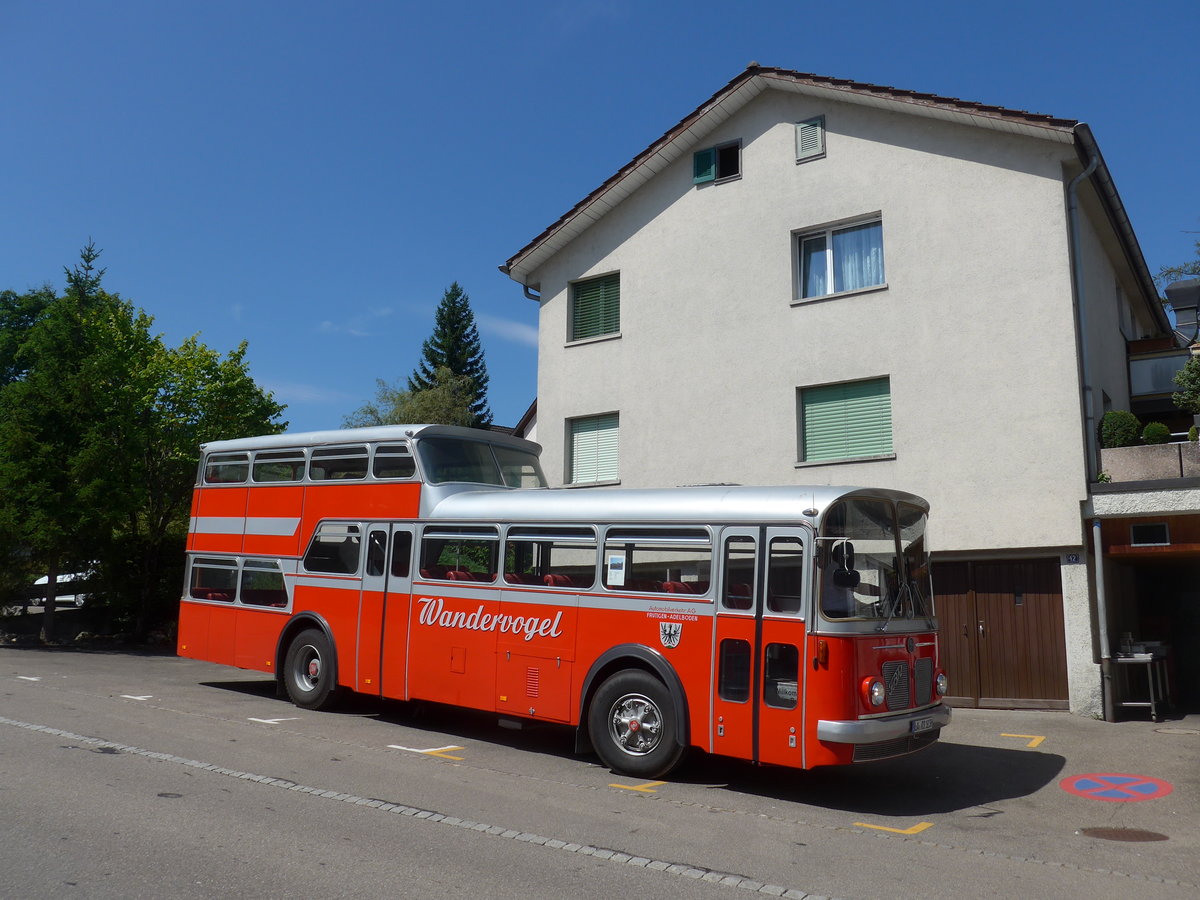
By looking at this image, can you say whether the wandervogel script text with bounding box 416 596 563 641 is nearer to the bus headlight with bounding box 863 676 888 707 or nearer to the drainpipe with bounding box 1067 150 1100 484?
the bus headlight with bounding box 863 676 888 707

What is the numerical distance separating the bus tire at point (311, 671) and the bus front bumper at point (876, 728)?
6.78 meters

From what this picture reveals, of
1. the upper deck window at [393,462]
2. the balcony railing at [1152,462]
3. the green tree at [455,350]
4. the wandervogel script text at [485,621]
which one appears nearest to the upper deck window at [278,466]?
the upper deck window at [393,462]

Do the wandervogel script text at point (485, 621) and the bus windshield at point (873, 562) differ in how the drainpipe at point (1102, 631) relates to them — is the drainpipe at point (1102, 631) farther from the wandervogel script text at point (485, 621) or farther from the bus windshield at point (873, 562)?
the wandervogel script text at point (485, 621)

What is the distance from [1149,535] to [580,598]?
8.67 metres

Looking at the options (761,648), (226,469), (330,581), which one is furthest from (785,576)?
(226,469)

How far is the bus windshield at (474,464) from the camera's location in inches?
471

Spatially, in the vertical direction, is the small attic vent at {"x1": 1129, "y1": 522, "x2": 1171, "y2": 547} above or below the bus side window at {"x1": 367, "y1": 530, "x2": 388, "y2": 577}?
above

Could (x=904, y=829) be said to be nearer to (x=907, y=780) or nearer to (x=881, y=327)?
(x=907, y=780)

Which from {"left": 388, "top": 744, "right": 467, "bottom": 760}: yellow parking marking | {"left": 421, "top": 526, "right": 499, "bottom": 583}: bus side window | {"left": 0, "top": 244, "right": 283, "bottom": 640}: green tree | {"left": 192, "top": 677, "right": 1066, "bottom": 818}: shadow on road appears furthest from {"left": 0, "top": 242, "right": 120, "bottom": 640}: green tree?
{"left": 388, "top": 744, "right": 467, "bottom": 760}: yellow parking marking

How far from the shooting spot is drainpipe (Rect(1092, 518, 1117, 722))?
519 inches

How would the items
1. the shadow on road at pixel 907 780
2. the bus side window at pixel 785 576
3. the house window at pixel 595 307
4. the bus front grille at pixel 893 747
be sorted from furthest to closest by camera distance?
the house window at pixel 595 307
the shadow on road at pixel 907 780
the bus side window at pixel 785 576
the bus front grille at pixel 893 747

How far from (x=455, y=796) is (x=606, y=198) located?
44.3 feet

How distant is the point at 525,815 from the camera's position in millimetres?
7473

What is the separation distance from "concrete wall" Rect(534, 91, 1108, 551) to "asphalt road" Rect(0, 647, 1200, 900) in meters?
4.29
